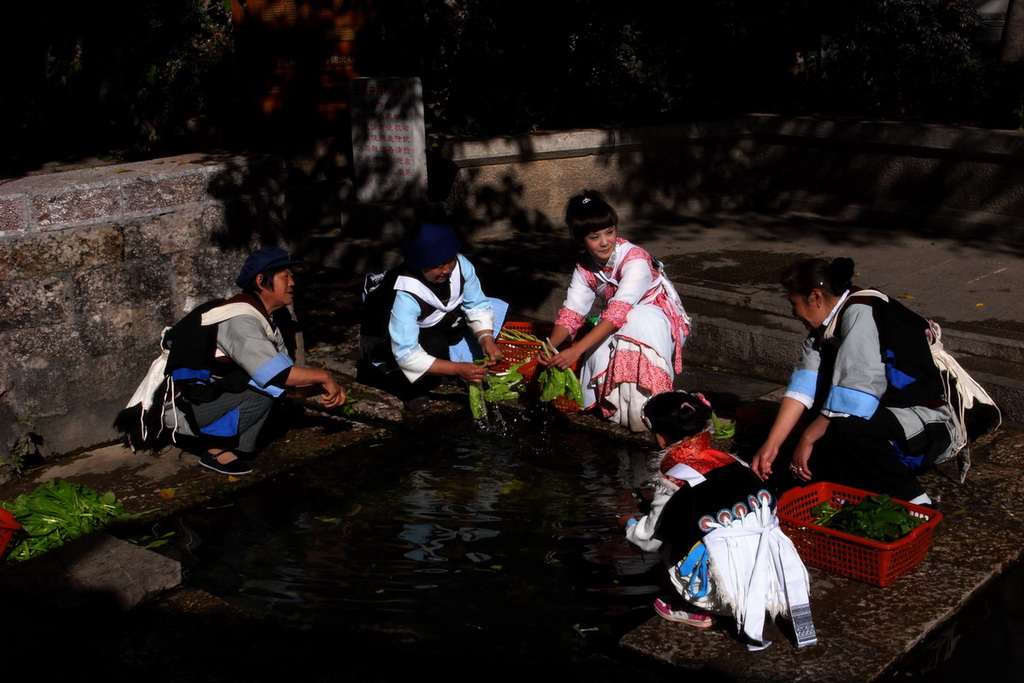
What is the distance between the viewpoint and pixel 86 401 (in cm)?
578

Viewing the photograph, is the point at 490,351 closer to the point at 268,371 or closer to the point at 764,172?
the point at 268,371

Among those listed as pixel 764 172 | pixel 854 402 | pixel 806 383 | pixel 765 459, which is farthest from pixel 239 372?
pixel 764 172

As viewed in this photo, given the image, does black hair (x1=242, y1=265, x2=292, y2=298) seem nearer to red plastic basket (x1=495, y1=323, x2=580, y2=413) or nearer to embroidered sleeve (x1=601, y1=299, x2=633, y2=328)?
red plastic basket (x1=495, y1=323, x2=580, y2=413)

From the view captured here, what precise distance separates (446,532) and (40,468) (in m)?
2.47

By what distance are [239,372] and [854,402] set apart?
316cm

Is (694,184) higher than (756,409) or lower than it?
higher

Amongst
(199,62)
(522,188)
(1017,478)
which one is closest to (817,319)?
(1017,478)

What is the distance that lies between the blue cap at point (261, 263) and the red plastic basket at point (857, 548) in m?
2.88

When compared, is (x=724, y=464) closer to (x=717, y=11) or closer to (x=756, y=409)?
(x=756, y=409)

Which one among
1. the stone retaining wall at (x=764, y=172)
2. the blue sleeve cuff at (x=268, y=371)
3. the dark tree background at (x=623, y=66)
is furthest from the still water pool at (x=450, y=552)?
the dark tree background at (x=623, y=66)

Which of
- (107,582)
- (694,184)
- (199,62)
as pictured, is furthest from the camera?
(199,62)

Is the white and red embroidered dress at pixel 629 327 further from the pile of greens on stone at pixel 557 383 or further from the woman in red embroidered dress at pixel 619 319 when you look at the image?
the pile of greens on stone at pixel 557 383

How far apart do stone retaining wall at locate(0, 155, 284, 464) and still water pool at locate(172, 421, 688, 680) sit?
1.31m

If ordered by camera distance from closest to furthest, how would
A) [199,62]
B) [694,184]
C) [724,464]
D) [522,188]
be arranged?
[724,464]
[522,188]
[694,184]
[199,62]
